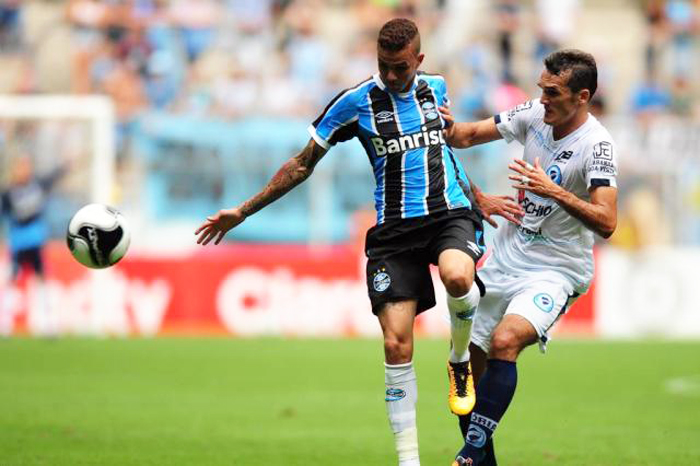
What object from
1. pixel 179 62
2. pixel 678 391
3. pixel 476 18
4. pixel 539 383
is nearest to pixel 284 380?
pixel 539 383

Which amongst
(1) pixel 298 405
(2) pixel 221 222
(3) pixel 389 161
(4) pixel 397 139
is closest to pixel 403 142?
(4) pixel 397 139

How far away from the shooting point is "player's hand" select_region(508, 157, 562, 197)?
7.15 m

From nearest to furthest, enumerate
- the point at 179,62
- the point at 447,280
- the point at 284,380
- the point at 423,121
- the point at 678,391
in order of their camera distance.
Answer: the point at 447,280
the point at 423,121
the point at 678,391
the point at 284,380
the point at 179,62

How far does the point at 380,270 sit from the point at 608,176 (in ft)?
5.01

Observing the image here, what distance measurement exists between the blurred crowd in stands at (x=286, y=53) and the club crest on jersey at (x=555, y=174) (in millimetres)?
13734

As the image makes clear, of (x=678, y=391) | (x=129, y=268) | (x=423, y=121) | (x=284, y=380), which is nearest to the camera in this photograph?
(x=423, y=121)

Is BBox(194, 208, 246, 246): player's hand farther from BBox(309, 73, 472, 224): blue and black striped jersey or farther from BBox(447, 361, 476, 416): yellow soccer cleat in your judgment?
BBox(447, 361, 476, 416): yellow soccer cleat

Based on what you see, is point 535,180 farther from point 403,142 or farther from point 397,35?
point 397,35

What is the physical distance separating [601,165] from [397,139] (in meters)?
1.29

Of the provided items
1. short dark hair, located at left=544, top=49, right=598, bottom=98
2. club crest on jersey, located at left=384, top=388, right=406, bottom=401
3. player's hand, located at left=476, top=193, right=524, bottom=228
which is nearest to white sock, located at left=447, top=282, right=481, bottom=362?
club crest on jersey, located at left=384, top=388, right=406, bottom=401

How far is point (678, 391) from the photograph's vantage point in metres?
13.2

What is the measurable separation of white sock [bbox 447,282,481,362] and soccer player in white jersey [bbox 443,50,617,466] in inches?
6.9

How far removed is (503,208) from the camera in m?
7.85

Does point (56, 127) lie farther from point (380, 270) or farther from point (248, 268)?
point (380, 270)
